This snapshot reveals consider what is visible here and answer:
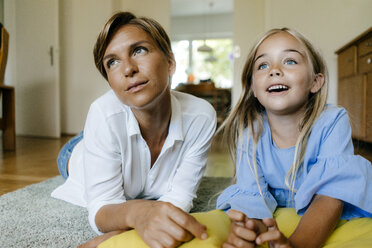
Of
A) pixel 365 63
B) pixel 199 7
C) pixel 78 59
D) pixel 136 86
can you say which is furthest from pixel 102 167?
pixel 199 7

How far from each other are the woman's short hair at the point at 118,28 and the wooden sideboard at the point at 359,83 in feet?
5.86

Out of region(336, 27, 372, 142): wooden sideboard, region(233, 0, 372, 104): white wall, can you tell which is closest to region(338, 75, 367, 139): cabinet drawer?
region(336, 27, 372, 142): wooden sideboard

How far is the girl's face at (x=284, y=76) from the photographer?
79cm

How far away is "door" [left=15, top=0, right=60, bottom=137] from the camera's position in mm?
3721

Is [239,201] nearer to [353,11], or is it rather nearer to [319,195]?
[319,195]

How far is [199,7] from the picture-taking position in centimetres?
689

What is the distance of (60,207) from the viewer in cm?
112

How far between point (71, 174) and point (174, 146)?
0.55 metres

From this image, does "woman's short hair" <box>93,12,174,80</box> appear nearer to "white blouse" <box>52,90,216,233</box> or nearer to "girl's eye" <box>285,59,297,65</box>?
"white blouse" <box>52,90,216,233</box>

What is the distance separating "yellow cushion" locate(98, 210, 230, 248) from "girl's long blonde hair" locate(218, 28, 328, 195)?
0.67 ft

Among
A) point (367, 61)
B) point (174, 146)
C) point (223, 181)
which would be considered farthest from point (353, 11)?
point (174, 146)

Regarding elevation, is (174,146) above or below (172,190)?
above

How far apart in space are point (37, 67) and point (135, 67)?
357cm

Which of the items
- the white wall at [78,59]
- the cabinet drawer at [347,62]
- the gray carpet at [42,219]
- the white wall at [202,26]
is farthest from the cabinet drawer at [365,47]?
the white wall at [202,26]
